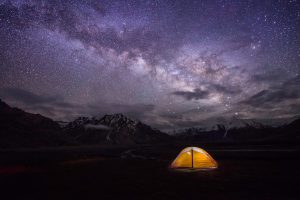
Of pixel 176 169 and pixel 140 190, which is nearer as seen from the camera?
pixel 140 190

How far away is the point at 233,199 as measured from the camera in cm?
1405

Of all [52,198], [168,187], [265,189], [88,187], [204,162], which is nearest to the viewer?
[52,198]

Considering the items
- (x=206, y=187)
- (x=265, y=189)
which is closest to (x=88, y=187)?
(x=206, y=187)

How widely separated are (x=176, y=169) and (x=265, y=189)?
12947 mm

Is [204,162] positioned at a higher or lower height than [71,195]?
higher

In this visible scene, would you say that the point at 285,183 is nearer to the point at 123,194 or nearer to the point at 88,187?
the point at 123,194

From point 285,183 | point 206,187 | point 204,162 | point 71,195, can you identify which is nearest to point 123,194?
point 71,195

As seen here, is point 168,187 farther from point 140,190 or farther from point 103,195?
point 103,195

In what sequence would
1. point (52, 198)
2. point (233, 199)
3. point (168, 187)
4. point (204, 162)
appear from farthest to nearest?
point (204, 162)
point (168, 187)
point (52, 198)
point (233, 199)

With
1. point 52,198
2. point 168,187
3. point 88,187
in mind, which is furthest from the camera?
point 88,187

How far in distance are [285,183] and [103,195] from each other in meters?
13.0

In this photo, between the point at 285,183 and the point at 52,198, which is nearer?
the point at 52,198

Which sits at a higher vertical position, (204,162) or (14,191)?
(204,162)

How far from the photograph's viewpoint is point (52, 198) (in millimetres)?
15547
